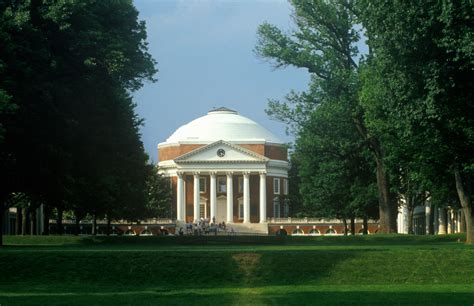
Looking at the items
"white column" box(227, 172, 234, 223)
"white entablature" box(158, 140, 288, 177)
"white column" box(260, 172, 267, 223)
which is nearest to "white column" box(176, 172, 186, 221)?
"white entablature" box(158, 140, 288, 177)

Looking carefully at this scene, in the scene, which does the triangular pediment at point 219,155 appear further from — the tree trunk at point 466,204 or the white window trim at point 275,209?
the tree trunk at point 466,204

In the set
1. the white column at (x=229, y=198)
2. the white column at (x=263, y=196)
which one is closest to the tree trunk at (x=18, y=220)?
the white column at (x=229, y=198)

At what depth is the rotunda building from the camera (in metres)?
128

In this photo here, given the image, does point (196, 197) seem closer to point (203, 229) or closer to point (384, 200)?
point (203, 229)

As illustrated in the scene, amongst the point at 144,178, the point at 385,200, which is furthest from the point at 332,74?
the point at 144,178

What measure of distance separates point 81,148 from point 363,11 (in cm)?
1371

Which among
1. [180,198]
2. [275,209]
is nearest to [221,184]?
[180,198]

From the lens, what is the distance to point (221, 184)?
5182 inches

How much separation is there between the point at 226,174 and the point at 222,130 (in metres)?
9.06

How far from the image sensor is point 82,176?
4288cm

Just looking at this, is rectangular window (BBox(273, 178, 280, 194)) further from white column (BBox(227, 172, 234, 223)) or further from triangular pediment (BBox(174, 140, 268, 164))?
white column (BBox(227, 172, 234, 223))

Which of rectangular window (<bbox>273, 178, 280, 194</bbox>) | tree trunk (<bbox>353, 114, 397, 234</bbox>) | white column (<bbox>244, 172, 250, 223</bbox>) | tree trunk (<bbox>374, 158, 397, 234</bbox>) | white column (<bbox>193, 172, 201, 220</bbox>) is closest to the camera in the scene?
tree trunk (<bbox>353, 114, 397, 234</bbox>)

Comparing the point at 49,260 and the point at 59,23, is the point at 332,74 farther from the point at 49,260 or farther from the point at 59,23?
the point at 49,260

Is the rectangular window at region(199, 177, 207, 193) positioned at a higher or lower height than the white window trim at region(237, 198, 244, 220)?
higher
